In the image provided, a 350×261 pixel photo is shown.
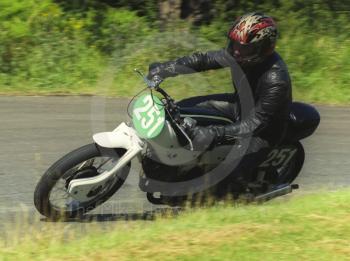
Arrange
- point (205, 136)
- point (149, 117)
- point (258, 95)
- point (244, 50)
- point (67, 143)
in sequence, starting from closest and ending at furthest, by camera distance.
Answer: point (149, 117)
point (205, 136)
point (244, 50)
point (258, 95)
point (67, 143)

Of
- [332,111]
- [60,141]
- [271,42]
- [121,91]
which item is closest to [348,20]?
[332,111]

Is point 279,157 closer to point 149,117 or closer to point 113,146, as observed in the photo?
point 149,117

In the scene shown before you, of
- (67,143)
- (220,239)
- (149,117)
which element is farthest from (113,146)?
(67,143)

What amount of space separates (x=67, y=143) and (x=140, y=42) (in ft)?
19.5

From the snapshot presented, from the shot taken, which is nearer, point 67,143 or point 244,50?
point 244,50

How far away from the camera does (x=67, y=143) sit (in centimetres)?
853

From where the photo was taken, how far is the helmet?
5922 mm

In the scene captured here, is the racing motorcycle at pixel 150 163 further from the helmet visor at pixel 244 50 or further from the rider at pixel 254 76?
the helmet visor at pixel 244 50

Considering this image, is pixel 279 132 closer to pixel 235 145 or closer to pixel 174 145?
pixel 235 145

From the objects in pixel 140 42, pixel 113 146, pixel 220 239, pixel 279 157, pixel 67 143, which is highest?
pixel 113 146

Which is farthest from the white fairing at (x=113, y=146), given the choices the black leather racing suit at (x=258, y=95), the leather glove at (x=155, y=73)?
the black leather racing suit at (x=258, y=95)

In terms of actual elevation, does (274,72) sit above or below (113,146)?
above

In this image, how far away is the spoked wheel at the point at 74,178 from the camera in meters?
5.66

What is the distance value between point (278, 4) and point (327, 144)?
767 cm
